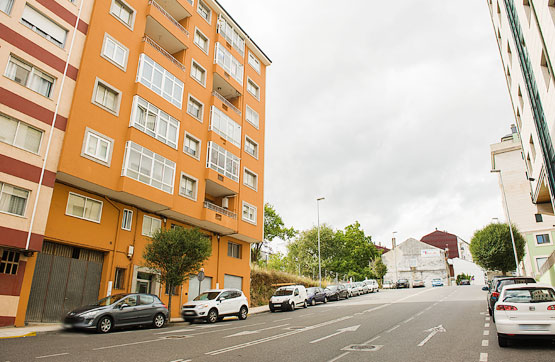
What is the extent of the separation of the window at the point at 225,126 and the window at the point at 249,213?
16.0ft

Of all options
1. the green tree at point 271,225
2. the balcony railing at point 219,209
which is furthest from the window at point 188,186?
the green tree at point 271,225

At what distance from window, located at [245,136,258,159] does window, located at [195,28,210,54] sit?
7786 millimetres

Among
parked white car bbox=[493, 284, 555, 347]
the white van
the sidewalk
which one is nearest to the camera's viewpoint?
parked white car bbox=[493, 284, 555, 347]

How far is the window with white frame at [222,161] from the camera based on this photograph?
84.2 ft

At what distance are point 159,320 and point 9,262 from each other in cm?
635

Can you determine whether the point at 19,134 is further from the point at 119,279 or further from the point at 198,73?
the point at 198,73

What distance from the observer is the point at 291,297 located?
25.7 meters

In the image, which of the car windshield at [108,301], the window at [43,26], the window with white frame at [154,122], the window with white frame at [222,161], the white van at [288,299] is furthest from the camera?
the window with white frame at [222,161]

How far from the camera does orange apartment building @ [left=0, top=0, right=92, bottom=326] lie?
14.5 m

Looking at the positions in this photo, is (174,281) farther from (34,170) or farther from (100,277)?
(34,170)

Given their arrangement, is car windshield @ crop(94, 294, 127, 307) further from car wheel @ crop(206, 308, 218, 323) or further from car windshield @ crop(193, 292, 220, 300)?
car windshield @ crop(193, 292, 220, 300)

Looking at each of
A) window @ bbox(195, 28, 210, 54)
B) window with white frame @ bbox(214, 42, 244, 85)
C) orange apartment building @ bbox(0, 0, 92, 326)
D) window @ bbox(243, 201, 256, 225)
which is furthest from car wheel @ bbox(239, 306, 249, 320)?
window @ bbox(195, 28, 210, 54)

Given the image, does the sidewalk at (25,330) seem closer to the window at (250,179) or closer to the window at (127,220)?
the window at (127,220)

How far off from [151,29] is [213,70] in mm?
5565
